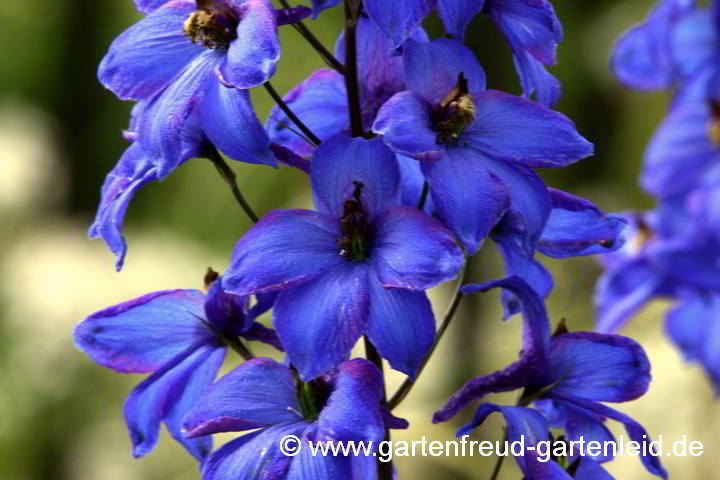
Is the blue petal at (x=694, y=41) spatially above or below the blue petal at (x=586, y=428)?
above

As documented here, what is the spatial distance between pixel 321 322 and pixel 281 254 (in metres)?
0.04

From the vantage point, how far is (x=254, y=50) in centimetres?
54

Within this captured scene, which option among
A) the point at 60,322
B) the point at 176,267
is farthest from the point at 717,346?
the point at 176,267

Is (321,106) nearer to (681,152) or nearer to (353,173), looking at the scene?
(353,173)

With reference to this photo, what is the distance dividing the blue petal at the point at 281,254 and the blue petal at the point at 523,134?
0.33 feet

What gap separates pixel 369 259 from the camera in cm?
57

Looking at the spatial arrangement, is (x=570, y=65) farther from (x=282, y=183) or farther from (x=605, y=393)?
(x=605, y=393)

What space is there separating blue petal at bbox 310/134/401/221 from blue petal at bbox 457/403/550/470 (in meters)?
0.13

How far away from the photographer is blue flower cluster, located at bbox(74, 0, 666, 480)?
21.5 inches

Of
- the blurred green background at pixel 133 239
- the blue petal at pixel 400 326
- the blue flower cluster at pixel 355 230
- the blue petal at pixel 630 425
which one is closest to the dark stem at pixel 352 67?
the blue flower cluster at pixel 355 230

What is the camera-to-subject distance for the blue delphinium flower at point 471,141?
547mm

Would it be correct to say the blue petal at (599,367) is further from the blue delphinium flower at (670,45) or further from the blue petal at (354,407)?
the blue delphinium flower at (670,45)

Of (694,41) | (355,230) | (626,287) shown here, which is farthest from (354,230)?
(694,41)

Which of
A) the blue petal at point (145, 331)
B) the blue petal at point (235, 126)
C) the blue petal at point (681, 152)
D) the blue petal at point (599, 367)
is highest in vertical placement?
the blue petal at point (235, 126)
